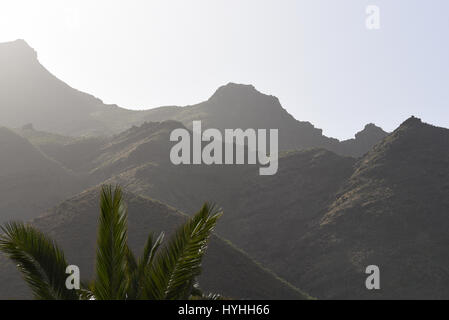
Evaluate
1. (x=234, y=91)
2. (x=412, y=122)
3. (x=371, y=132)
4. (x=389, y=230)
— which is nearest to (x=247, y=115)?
(x=234, y=91)

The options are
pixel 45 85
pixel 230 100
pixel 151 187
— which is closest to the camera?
pixel 151 187

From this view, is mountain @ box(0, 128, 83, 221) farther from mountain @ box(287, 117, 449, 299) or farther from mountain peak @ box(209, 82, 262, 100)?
mountain peak @ box(209, 82, 262, 100)

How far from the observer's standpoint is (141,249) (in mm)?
43469

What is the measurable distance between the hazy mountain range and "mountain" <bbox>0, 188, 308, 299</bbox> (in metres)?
0.14

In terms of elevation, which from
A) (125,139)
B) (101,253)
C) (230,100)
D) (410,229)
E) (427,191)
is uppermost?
(230,100)

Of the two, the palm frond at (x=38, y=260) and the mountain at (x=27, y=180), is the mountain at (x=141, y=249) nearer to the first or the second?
the mountain at (x=27, y=180)

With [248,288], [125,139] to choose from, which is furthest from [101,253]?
[125,139]

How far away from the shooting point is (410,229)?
62062 mm

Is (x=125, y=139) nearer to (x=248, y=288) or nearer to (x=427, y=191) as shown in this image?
(x=427, y=191)

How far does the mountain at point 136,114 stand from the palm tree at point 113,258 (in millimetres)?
144392

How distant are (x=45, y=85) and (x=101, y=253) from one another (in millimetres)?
201978

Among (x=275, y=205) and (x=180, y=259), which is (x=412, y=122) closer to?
(x=275, y=205)

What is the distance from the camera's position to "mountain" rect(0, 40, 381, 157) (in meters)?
162

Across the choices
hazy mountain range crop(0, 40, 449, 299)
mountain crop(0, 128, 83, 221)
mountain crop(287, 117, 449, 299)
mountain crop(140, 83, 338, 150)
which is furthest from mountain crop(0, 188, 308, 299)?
mountain crop(140, 83, 338, 150)
